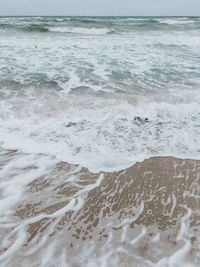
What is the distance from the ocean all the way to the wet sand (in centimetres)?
1

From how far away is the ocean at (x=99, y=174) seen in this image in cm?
197

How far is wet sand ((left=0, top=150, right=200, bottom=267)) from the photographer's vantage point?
1901 mm

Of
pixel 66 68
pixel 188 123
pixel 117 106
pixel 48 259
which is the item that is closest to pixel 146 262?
pixel 48 259

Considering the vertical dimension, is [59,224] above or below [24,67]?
below

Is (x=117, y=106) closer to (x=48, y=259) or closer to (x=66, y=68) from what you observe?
(x=48, y=259)

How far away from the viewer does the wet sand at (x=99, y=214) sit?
1901mm

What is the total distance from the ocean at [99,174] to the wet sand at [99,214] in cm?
1

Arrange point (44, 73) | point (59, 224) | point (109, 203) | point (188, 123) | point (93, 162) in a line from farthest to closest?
point (44, 73)
point (188, 123)
point (93, 162)
point (109, 203)
point (59, 224)

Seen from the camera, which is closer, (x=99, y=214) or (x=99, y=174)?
(x=99, y=214)

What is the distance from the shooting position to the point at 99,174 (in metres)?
2.90

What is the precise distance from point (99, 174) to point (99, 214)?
2.26ft

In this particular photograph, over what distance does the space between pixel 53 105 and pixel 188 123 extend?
10.2ft

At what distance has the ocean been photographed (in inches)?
77.4

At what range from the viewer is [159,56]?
10461 mm
